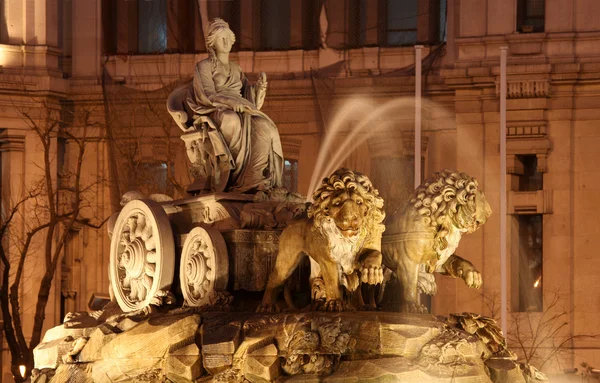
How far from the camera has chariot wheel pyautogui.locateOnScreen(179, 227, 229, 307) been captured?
63.6ft

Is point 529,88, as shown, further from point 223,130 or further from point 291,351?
point 291,351

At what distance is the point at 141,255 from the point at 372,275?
121 inches

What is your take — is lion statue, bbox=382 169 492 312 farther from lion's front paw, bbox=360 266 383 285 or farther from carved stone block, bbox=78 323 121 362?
carved stone block, bbox=78 323 121 362

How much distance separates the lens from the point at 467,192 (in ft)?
61.9

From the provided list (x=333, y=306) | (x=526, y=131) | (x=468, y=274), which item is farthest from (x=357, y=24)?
(x=333, y=306)

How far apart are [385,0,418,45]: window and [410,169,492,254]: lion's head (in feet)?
79.8

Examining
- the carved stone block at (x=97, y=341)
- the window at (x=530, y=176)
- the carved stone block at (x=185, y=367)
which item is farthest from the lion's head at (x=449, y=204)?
the window at (x=530, y=176)

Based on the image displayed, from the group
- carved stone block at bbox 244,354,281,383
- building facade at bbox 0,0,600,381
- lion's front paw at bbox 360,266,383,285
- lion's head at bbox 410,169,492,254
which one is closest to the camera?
carved stone block at bbox 244,354,281,383

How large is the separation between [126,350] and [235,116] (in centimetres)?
314

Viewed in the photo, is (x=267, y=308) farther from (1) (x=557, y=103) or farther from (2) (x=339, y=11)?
(2) (x=339, y=11)

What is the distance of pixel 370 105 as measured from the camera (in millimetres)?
42406

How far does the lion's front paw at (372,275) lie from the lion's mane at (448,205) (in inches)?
36.5

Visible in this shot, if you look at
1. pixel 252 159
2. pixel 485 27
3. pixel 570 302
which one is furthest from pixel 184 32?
pixel 252 159

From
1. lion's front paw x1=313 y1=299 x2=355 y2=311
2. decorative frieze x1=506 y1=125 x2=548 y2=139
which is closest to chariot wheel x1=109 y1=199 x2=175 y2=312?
lion's front paw x1=313 y1=299 x2=355 y2=311
